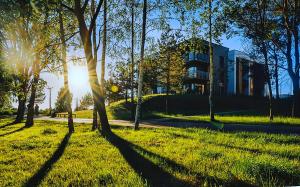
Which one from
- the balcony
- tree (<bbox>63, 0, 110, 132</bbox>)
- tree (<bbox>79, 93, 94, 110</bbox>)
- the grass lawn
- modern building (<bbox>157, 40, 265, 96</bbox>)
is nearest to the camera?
the grass lawn

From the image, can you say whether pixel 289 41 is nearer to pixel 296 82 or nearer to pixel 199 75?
pixel 296 82

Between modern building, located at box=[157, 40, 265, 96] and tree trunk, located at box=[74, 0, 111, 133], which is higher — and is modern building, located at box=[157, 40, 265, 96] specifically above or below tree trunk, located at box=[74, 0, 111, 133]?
above

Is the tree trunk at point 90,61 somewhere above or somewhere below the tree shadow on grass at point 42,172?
above

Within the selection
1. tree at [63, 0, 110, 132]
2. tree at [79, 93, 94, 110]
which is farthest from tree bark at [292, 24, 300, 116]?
tree at [79, 93, 94, 110]

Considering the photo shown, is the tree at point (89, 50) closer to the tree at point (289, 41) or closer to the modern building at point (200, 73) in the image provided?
the tree at point (289, 41)

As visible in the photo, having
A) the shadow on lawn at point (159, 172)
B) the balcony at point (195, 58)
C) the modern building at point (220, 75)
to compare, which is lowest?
the shadow on lawn at point (159, 172)

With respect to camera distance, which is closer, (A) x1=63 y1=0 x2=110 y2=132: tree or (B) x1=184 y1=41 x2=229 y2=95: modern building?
(A) x1=63 y1=0 x2=110 y2=132: tree

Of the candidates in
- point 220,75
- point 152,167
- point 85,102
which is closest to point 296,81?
point 152,167

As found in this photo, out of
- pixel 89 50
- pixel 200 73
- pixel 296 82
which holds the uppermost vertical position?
pixel 200 73

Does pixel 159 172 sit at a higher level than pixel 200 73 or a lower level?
lower

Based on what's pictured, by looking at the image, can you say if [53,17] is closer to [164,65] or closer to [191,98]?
[164,65]

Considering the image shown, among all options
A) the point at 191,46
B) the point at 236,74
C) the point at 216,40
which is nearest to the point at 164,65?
the point at 216,40

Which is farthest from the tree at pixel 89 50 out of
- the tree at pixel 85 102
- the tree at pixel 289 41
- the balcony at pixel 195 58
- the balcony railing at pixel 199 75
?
the tree at pixel 85 102

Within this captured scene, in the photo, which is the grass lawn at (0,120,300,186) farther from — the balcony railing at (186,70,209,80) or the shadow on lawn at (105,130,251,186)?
the balcony railing at (186,70,209,80)
